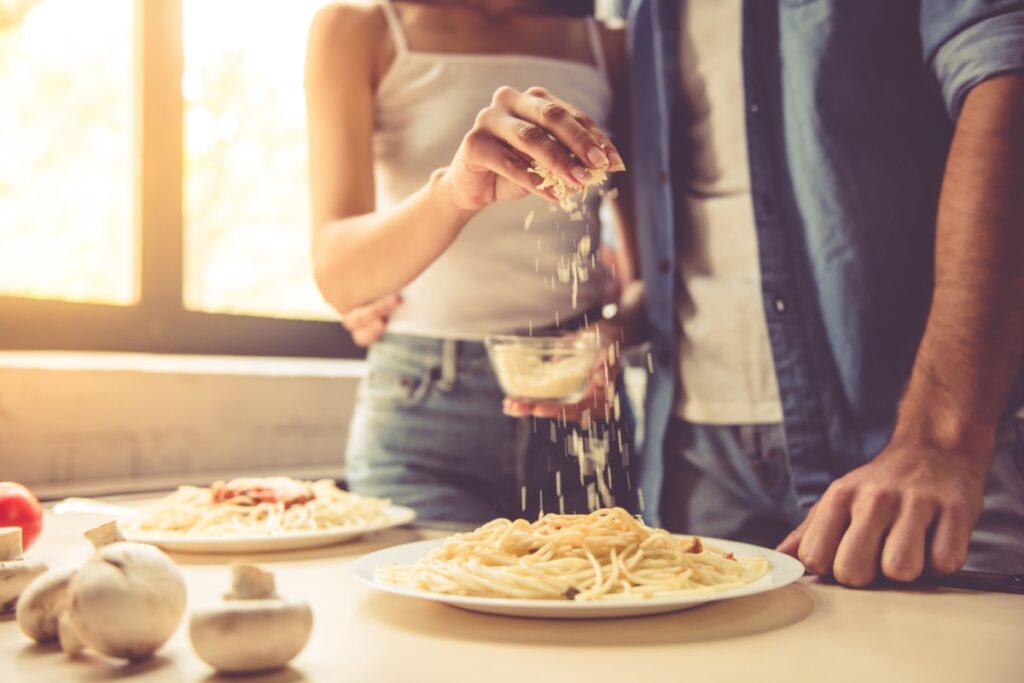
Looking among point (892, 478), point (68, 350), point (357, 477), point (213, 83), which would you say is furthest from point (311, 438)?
point (892, 478)

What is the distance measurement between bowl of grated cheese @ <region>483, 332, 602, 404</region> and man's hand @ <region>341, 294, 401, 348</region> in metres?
0.46

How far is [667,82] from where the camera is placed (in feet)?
5.38

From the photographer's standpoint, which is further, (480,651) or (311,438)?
(311,438)

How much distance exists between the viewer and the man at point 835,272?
1.06 m

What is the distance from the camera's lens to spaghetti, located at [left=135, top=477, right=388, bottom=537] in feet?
3.79

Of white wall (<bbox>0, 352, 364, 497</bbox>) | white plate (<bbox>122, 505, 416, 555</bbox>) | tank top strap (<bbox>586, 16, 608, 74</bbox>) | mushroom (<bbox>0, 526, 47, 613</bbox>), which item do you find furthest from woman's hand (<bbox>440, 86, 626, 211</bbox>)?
white wall (<bbox>0, 352, 364, 497</bbox>)

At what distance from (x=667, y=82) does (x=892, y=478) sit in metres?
0.90

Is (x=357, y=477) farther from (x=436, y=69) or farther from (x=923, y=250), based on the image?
(x=923, y=250)

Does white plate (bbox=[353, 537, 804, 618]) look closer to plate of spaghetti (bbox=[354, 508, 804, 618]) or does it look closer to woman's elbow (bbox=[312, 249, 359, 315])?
plate of spaghetti (bbox=[354, 508, 804, 618])

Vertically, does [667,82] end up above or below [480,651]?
above

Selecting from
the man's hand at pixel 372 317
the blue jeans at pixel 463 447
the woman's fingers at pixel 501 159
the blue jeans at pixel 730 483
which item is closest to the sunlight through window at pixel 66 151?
the man's hand at pixel 372 317

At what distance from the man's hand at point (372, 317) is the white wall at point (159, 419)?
643mm

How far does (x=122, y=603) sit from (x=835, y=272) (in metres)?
1.17

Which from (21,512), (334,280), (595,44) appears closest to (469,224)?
(334,280)
